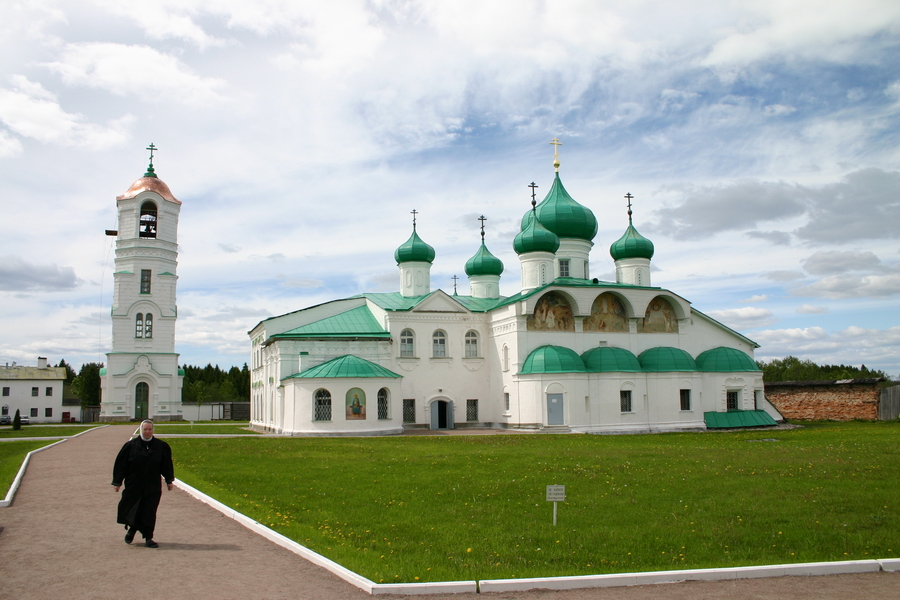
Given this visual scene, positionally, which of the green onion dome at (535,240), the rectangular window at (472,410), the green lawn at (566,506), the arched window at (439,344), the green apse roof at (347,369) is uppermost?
the green onion dome at (535,240)

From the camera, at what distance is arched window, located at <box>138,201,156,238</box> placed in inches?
1767

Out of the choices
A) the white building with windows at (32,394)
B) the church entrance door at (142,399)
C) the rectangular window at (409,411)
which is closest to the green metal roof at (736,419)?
the rectangular window at (409,411)

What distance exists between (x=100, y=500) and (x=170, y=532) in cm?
318

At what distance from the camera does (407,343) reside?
35125 mm

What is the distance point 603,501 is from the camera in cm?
1125

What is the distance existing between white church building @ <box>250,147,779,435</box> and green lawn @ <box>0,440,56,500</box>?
10538 mm

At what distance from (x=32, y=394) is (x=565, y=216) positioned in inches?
1665

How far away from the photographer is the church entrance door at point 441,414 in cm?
3519

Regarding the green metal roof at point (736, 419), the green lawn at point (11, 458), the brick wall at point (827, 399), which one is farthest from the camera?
the brick wall at point (827, 399)

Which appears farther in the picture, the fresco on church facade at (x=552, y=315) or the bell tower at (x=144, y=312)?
the bell tower at (x=144, y=312)

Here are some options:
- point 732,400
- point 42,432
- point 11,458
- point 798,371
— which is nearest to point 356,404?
point 42,432

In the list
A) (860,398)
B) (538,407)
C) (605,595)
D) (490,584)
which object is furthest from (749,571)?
(860,398)

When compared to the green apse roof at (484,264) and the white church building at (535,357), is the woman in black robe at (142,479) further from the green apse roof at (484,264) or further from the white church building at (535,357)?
the green apse roof at (484,264)

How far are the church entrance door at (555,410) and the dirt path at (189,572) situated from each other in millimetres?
22503
